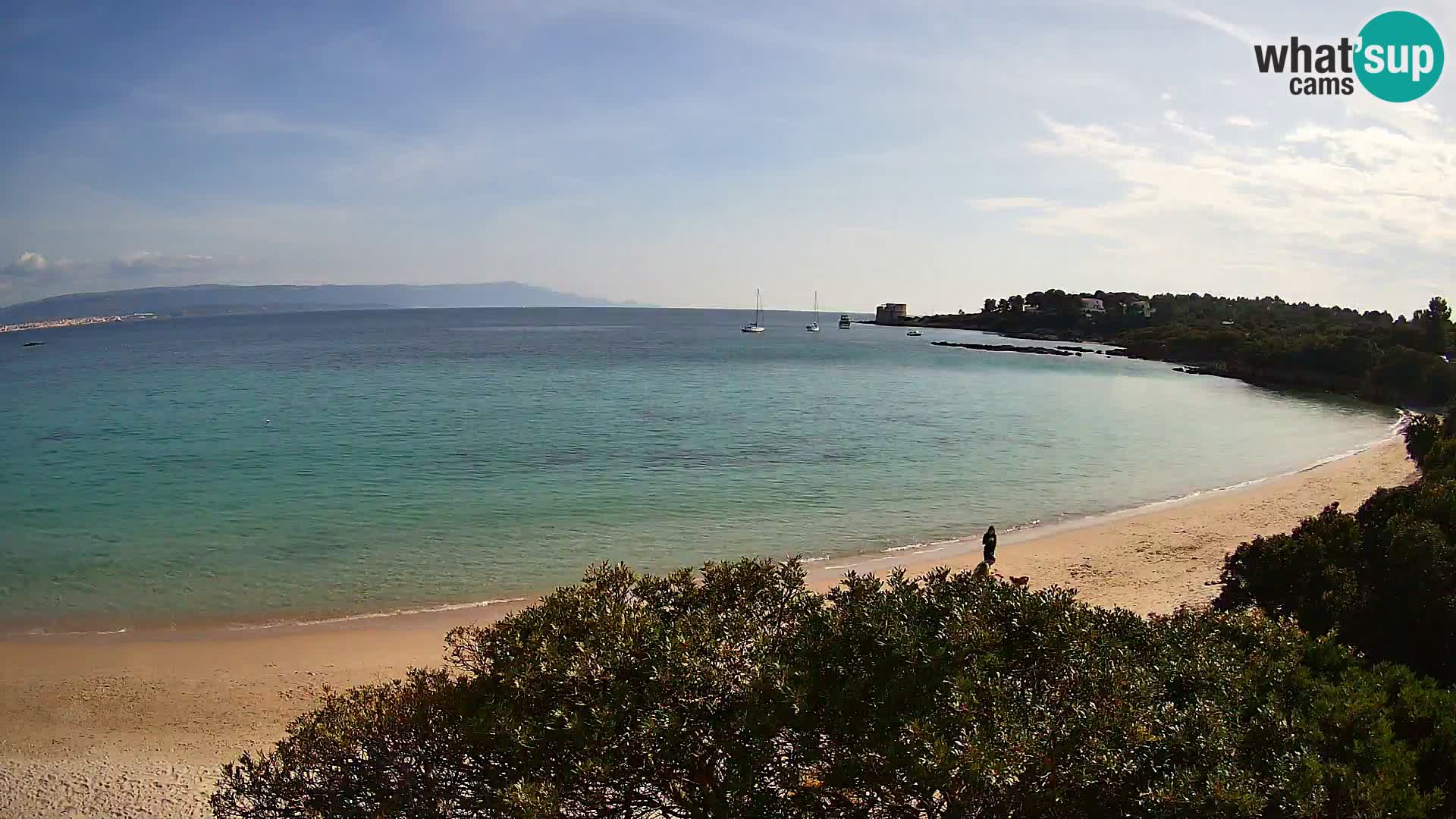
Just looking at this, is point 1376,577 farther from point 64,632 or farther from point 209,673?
point 64,632

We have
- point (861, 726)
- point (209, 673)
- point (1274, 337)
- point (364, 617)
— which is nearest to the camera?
point (861, 726)

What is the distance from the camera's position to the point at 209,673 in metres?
13.2

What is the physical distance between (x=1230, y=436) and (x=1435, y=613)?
34.4m

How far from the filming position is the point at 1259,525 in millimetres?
22141

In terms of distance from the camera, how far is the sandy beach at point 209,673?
9969 millimetres

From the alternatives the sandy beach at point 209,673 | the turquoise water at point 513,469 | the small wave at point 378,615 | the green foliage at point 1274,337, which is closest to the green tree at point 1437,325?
the green foliage at point 1274,337

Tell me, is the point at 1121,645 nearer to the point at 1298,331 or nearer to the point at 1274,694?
the point at 1274,694

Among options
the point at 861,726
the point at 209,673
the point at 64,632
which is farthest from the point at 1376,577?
the point at 64,632

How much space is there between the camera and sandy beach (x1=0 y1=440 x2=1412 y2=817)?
9969mm

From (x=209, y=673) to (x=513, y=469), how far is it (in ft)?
53.3

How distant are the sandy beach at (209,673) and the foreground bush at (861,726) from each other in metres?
5.29

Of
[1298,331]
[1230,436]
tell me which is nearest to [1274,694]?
[1230,436]

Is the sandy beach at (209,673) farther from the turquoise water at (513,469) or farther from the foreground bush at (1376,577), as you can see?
the foreground bush at (1376,577)

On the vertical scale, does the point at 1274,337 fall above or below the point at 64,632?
above
